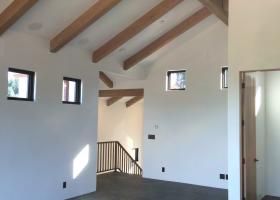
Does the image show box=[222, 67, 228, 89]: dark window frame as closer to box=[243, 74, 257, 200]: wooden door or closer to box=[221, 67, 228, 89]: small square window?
box=[221, 67, 228, 89]: small square window

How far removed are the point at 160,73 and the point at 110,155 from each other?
11.1ft

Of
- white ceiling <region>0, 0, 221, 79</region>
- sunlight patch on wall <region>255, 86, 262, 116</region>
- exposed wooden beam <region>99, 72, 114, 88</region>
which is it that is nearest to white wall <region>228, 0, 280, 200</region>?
sunlight patch on wall <region>255, 86, 262, 116</region>

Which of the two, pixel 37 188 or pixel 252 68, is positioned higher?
pixel 252 68

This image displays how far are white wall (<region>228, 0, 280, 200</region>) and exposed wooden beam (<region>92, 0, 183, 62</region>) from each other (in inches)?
54.9

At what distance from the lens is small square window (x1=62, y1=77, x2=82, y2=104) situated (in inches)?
254

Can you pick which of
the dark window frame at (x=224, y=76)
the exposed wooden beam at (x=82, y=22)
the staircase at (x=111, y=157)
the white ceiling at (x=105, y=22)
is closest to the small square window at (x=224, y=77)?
the dark window frame at (x=224, y=76)

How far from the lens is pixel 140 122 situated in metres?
11.6

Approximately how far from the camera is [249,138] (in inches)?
215

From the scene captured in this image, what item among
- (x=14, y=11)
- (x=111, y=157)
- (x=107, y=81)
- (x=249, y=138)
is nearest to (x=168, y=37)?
(x=107, y=81)

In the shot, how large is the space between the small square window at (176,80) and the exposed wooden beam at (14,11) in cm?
469

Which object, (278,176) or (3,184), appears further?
(278,176)

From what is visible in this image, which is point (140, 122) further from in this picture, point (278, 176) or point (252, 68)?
point (252, 68)

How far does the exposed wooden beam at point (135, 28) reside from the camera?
236 inches

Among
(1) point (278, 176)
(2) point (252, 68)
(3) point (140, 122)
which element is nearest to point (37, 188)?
(2) point (252, 68)
